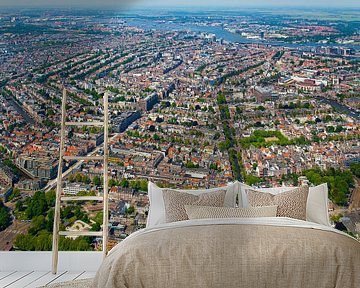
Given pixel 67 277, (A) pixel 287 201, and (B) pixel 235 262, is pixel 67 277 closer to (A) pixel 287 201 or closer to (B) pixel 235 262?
(A) pixel 287 201

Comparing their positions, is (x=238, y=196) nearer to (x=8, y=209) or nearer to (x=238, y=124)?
(x=238, y=124)

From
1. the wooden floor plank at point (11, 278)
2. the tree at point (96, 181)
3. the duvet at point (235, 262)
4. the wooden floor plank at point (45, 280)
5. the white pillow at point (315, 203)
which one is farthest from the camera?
the tree at point (96, 181)

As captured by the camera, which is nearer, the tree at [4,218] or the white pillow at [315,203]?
the white pillow at [315,203]

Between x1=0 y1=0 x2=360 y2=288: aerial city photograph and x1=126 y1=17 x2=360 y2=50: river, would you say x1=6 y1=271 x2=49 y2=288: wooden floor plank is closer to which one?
x1=0 y1=0 x2=360 y2=288: aerial city photograph

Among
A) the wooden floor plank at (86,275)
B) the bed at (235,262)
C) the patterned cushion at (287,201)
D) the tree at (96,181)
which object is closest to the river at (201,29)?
the tree at (96,181)

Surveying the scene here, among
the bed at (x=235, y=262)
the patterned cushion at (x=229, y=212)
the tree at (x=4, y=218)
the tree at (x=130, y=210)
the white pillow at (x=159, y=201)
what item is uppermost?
the bed at (x=235, y=262)

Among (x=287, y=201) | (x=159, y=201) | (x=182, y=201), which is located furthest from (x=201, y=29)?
(x=287, y=201)

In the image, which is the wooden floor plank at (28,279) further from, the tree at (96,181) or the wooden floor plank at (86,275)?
the tree at (96,181)

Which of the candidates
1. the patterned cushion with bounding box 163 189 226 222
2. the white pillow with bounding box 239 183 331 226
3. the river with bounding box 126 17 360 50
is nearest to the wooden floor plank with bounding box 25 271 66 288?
the patterned cushion with bounding box 163 189 226 222
